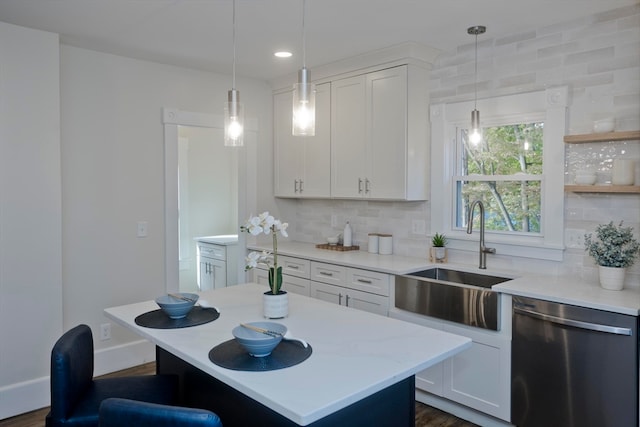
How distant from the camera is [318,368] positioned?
5.13ft

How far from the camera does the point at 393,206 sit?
392cm

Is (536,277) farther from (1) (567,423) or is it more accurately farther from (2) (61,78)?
(2) (61,78)

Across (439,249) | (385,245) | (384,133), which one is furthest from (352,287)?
(384,133)

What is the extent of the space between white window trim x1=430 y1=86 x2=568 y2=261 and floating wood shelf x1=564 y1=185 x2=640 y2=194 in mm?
158

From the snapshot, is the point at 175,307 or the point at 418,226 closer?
the point at 175,307

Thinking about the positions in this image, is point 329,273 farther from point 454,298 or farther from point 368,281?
point 454,298

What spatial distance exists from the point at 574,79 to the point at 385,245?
1794 mm

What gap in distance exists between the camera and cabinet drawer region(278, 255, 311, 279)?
3819 mm

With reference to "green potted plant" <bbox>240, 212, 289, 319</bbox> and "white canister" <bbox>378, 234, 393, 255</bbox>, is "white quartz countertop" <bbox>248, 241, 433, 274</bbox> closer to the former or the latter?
"white canister" <bbox>378, 234, 393, 255</bbox>

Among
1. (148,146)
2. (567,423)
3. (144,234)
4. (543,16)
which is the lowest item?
(567,423)

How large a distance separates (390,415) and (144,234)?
2731 mm

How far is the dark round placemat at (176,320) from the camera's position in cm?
204

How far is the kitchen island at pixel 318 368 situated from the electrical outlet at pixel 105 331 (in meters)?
1.52

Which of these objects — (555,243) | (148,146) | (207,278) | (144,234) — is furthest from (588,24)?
(207,278)
